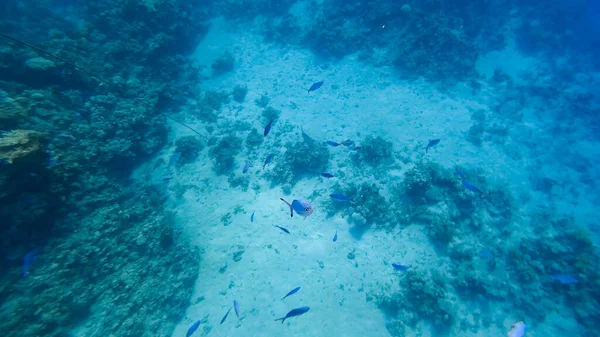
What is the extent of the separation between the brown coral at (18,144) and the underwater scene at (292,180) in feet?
0.17

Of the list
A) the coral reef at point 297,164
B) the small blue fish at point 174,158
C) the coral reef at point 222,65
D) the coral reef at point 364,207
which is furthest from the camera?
the coral reef at point 222,65

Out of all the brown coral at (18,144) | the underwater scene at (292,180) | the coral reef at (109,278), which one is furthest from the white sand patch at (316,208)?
the brown coral at (18,144)

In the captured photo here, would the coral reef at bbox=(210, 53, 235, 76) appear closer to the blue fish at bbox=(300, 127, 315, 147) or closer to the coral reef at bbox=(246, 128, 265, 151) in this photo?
the coral reef at bbox=(246, 128, 265, 151)

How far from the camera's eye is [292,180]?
34.8 ft

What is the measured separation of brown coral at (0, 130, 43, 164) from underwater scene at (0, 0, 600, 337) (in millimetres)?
50

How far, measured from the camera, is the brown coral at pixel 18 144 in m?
5.74

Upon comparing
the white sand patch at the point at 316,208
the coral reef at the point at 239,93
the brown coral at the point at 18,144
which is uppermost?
the coral reef at the point at 239,93

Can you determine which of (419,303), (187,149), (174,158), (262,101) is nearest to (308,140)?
(262,101)

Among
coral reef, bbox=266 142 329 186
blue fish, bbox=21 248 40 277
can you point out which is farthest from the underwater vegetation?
blue fish, bbox=21 248 40 277

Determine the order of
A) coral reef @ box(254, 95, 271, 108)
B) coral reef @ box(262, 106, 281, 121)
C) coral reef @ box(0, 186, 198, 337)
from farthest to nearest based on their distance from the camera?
coral reef @ box(254, 95, 271, 108), coral reef @ box(262, 106, 281, 121), coral reef @ box(0, 186, 198, 337)

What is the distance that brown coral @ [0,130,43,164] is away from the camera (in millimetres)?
5738

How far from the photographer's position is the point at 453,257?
8820 mm

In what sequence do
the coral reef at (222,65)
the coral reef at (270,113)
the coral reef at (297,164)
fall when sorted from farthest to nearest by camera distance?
the coral reef at (222,65), the coral reef at (270,113), the coral reef at (297,164)

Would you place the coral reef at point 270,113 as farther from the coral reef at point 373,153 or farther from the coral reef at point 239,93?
the coral reef at point 373,153
